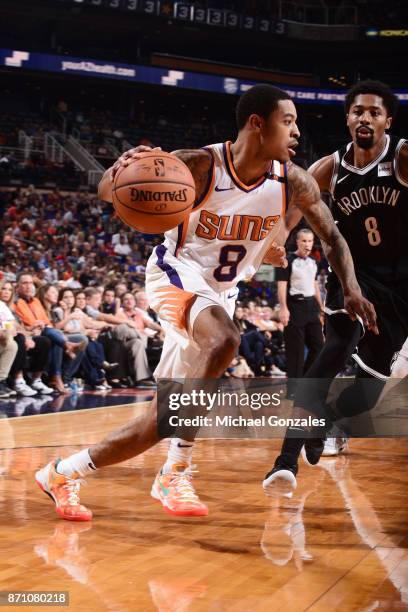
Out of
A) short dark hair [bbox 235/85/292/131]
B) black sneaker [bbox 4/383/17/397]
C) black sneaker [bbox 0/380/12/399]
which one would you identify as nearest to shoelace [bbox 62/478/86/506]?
short dark hair [bbox 235/85/292/131]

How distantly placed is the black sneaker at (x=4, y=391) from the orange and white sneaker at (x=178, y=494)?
5.14m

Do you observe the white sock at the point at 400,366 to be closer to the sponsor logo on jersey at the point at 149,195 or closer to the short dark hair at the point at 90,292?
the sponsor logo on jersey at the point at 149,195

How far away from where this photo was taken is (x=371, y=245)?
4113mm

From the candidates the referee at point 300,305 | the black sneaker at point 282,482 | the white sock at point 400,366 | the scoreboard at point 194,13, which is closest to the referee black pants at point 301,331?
the referee at point 300,305

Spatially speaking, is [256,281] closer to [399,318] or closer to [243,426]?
[243,426]

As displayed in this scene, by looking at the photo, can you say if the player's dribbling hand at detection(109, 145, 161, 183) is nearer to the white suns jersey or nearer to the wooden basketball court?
the white suns jersey

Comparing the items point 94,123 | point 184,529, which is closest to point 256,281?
point 94,123

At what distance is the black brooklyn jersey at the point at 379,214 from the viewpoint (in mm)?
4086

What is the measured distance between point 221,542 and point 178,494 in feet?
1.23

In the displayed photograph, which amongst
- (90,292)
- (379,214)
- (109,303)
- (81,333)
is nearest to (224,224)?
(379,214)

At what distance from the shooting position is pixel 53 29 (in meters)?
24.8

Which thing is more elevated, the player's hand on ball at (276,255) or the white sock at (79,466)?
the player's hand on ball at (276,255)

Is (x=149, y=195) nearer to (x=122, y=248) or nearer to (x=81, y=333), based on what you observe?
(x=81, y=333)

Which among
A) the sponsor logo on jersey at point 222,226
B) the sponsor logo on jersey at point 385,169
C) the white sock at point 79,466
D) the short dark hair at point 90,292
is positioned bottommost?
the white sock at point 79,466
